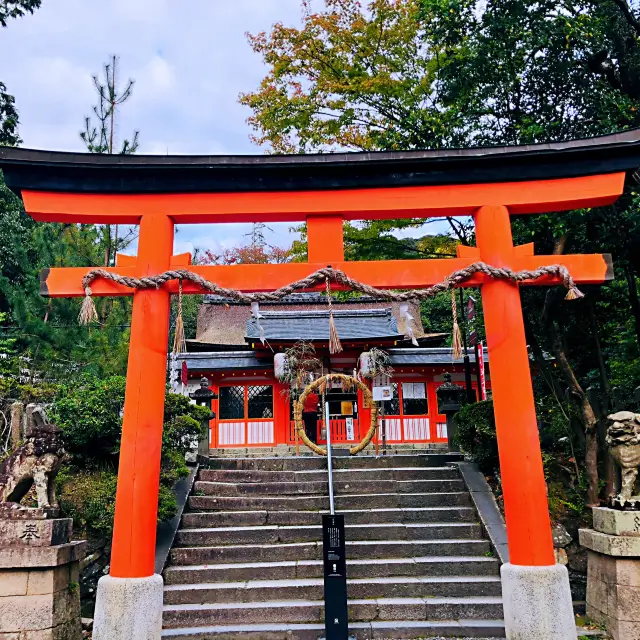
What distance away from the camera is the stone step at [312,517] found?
7.86 m

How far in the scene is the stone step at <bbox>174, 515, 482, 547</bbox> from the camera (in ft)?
24.5

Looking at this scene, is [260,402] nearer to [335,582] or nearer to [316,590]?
[316,590]

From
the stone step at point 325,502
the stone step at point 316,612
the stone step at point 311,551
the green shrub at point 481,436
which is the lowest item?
the stone step at point 316,612

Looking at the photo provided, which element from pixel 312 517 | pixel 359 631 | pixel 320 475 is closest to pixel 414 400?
pixel 320 475

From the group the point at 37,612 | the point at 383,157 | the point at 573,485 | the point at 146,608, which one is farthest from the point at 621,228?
the point at 37,612

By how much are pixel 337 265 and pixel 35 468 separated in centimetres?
402

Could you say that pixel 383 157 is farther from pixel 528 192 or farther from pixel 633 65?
pixel 633 65

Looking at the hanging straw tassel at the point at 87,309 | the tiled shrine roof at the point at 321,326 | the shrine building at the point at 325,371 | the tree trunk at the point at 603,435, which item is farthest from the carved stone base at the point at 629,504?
the tiled shrine roof at the point at 321,326

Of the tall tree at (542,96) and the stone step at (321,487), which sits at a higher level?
the tall tree at (542,96)

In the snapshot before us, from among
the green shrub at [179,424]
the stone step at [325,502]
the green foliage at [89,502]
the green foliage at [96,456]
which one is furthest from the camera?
the green shrub at [179,424]

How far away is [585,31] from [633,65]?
1.32m

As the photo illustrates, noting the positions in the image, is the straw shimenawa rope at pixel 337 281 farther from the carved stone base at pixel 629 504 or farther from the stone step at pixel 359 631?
the stone step at pixel 359 631

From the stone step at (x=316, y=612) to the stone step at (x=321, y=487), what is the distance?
254cm

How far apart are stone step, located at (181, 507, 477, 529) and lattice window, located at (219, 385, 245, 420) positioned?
8893mm
